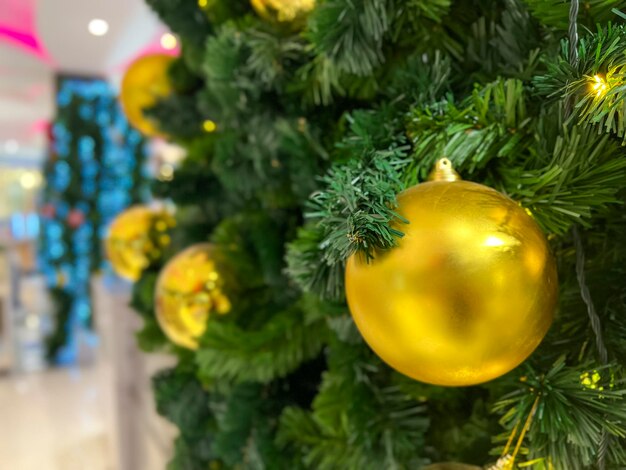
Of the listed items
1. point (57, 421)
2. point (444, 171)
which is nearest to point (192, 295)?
point (444, 171)

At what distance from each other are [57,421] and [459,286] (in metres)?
2.44

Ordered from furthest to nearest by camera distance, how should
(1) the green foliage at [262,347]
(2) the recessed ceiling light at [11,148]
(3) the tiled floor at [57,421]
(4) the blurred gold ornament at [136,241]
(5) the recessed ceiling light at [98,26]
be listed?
(2) the recessed ceiling light at [11,148], (3) the tiled floor at [57,421], (5) the recessed ceiling light at [98,26], (4) the blurred gold ornament at [136,241], (1) the green foliage at [262,347]

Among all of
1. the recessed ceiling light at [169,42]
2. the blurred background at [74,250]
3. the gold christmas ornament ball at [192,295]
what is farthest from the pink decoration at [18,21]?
the gold christmas ornament ball at [192,295]

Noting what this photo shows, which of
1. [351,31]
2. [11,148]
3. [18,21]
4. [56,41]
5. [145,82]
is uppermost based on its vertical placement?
[11,148]

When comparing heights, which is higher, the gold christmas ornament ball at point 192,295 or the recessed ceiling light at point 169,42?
the recessed ceiling light at point 169,42

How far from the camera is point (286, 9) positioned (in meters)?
0.49

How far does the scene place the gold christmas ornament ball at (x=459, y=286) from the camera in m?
0.24

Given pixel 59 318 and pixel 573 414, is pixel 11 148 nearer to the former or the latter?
pixel 59 318

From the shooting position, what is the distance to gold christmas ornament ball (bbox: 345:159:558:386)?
240mm

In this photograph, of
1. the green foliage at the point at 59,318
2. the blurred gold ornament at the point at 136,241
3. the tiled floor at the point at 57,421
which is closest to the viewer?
the blurred gold ornament at the point at 136,241

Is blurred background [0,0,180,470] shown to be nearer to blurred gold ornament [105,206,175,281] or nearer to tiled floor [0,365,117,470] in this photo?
tiled floor [0,365,117,470]

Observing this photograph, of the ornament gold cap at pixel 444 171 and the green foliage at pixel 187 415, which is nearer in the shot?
the ornament gold cap at pixel 444 171

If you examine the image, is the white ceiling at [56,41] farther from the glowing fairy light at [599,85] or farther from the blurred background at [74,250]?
the glowing fairy light at [599,85]

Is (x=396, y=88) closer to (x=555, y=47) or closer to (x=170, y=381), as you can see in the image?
(x=555, y=47)
